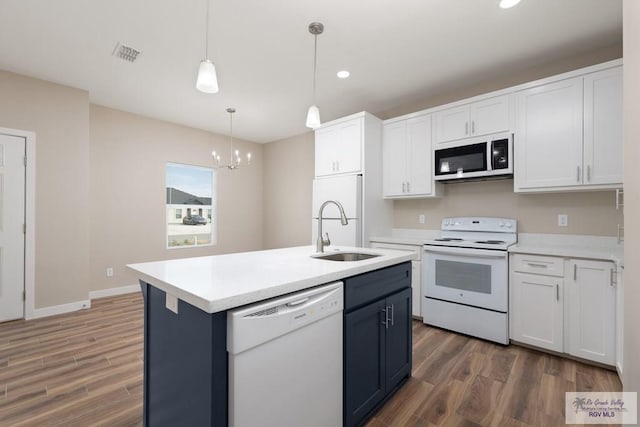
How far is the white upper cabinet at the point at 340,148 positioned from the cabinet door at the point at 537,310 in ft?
6.83

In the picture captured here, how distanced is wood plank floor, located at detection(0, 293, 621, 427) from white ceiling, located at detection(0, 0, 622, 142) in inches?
106

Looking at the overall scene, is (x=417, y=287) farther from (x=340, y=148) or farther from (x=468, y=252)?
(x=340, y=148)

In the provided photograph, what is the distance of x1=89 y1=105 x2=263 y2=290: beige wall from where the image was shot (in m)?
4.06

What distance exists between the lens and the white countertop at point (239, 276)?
1.06 metres

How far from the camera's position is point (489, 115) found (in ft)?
9.94

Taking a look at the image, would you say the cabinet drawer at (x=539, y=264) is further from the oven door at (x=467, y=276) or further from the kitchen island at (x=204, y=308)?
the kitchen island at (x=204, y=308)

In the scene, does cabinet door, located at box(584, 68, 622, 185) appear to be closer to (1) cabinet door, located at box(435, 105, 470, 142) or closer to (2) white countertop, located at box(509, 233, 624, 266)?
(2) white countertop, located at box(509, 233, 624, 266)

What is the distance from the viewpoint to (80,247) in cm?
358

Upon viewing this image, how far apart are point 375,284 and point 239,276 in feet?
2.68

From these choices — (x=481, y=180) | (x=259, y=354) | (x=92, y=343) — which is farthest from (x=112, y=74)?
(x=481, y=180)

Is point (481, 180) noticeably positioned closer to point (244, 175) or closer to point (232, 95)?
point (232, 95)

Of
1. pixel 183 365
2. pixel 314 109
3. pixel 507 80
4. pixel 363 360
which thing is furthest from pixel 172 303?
pixel 507 80

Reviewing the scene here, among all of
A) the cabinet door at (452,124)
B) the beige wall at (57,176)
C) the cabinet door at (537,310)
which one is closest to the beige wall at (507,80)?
the cabinet door at (452,124)

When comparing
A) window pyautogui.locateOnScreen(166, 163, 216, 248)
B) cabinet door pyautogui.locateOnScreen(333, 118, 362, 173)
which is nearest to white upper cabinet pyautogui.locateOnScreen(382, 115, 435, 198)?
cabinet door pyautogui.locateOnScreen(333, 118, 362, 173)
